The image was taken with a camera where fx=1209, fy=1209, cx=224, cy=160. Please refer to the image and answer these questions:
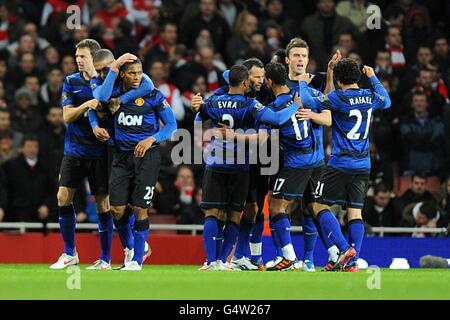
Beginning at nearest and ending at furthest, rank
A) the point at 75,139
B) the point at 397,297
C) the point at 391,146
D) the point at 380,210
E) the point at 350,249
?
1. the point at 397,297
2. the point at 350,249
3. the point at 75,139
4. the point at 380,210
5. the point at 391,146

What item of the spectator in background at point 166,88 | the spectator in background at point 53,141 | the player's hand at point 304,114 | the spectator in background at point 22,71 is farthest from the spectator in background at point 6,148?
the player's hand at point 304,114

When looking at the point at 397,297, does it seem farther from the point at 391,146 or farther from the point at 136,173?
the point at 391,146

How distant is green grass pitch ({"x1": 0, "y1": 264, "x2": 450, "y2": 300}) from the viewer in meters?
10.4

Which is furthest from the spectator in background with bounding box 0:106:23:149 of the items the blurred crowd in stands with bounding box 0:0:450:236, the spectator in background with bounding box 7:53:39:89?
the spectator in background with bounding box 7:53:39:89

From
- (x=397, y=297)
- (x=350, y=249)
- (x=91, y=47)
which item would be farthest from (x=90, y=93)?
(x=397, y=297)

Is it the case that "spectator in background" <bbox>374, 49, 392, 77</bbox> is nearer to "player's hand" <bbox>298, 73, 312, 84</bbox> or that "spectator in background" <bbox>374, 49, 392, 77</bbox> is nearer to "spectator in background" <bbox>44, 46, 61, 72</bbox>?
"spectator in background" <bbox>44, 46, 61, 72</bbox>

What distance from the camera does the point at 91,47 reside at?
13.4 meters

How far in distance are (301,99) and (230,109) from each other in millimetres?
768

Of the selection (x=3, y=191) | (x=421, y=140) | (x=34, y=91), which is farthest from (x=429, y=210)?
(x=34, y=91)

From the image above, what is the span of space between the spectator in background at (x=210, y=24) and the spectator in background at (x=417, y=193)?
468 cm

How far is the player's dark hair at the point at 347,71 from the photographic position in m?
12.8

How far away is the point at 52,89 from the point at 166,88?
71.1 inches

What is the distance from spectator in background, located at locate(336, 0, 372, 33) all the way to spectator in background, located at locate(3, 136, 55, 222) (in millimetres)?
6339

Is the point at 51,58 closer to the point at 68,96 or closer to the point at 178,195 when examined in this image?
the point at 178,195
